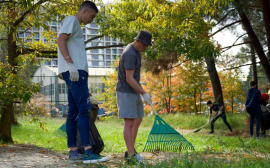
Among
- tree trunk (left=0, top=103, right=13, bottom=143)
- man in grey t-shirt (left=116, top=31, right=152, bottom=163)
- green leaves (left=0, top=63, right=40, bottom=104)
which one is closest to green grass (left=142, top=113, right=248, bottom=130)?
tree trunk (left=0, top=103, right=13, bottom=143)

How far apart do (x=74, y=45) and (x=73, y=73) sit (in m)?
0.37

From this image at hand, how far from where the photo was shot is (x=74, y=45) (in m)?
3.15

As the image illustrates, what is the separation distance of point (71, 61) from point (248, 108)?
5.38 m

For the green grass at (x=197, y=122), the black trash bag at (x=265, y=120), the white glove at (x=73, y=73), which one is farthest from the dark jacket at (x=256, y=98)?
the white glove at (x=73, y=73)

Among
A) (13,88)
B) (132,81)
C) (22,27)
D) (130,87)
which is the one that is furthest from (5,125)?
(132,81)

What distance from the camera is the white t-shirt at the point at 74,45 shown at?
3.08 m

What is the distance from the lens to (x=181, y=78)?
15617mm

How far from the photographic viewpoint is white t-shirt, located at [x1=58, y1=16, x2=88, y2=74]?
3.08 metres

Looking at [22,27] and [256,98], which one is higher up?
[22,27]

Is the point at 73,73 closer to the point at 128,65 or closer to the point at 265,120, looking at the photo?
the point at 128,65

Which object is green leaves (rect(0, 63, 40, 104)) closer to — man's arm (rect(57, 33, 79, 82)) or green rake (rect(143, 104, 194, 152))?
man's arm (rect(57, 33, 79, 82))

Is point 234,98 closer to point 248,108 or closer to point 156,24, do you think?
point 248,108

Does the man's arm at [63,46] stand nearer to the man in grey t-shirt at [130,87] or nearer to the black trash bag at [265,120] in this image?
the man in grey t-shirt at [130,87]

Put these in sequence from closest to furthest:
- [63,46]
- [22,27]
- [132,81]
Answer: [63,46] → [132,81] → [22,27]
